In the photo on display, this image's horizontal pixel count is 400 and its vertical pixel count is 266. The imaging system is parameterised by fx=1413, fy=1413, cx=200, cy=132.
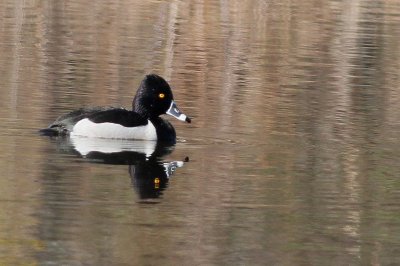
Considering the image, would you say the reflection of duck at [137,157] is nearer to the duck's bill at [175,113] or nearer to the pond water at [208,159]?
the pond water at [208,159]

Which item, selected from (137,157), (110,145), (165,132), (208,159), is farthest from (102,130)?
(208,159)

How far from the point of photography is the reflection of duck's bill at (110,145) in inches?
612

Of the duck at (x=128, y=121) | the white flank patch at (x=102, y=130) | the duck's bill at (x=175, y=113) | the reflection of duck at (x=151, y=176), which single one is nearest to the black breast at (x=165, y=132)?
the duck at (x=128, y=121)

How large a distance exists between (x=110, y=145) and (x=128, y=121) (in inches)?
20.6

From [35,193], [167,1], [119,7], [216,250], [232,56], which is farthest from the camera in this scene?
[167,1]

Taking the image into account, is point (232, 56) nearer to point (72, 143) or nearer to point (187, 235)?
point (72, 143)

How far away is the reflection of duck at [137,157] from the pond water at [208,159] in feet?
0.09

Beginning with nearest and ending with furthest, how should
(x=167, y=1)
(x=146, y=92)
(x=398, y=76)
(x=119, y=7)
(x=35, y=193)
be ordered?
(x=35, y=193) < (x=146, y=92) < (x=398, y=76) < (x=119, y=7) < (x=167, y=1)

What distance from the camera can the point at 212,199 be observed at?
12867 mm

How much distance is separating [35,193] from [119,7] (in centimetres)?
2715

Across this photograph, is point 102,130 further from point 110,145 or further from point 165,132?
point 165,132

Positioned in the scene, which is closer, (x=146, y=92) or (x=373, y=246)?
(x=373, y=246)

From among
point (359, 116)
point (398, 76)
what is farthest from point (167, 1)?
point (359, 116)

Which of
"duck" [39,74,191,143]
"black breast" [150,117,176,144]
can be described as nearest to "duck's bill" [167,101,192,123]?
"duck" [39,74,191,143]
